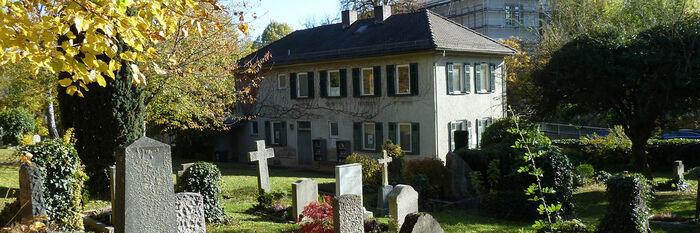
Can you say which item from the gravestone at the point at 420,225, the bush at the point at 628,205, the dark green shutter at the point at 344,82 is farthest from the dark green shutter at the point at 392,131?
the gravestone at the point at 420,225

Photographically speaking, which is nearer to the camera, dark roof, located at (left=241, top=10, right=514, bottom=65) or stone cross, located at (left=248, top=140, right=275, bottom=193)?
stone cross, located at (left=248, top=140, right=275, bottom=193)

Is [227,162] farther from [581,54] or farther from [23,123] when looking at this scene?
[581,54]

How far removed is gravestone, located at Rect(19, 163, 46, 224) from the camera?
26.6 feet

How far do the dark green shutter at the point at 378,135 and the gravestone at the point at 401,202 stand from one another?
51.0 ft

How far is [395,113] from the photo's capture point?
2567 cm

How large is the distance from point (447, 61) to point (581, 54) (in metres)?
8.79

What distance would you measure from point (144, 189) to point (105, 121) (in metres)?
9.96

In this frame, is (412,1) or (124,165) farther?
(412,1)

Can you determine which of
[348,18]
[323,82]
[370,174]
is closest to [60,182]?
[370,174]

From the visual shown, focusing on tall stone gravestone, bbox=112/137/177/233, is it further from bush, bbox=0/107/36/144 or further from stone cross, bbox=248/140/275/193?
bush, bbox=0/107/36/144

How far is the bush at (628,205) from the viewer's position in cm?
852

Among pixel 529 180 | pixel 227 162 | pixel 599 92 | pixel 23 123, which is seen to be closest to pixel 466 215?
pixel 529 180

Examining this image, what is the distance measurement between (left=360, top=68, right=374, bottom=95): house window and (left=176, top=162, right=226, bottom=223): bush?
15.4 meters

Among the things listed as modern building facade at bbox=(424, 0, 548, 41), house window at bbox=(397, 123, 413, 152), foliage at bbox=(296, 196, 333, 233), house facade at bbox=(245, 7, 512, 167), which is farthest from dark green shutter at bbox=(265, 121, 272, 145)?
modern building facade at bbox=(424, 0, 548, 41)
